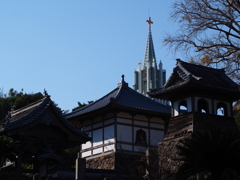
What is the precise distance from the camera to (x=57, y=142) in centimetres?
2369

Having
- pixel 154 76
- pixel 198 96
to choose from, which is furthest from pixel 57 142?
pixel 154 76

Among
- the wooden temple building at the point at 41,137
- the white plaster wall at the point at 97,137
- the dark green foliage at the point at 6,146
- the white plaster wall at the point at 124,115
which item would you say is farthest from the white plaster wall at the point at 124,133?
the dark green foliage at the point at 6,146

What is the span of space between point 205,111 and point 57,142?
826 centimetres

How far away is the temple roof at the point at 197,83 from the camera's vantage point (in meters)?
25.1

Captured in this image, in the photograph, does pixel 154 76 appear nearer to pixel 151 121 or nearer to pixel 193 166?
pixel 151 121

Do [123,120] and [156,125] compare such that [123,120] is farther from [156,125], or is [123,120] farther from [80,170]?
[80,170]

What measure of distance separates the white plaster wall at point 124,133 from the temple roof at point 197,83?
15.2 ft

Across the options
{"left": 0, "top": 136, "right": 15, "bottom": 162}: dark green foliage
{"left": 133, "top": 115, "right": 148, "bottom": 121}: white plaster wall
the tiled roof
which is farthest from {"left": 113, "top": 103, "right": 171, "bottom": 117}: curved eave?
{"left": 0, "top": 136, "right": 15, "bottom": 162}: dark green foliage

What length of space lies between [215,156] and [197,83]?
7926 millimetres

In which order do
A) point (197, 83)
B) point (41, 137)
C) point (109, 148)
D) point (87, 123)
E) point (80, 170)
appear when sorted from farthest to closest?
1. point (87, 123)
2. point (109, 148)
3. point (197, 83)
4. point (41, 137)
5. point (80, 170)

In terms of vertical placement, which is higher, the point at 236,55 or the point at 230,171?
the point at 236,55

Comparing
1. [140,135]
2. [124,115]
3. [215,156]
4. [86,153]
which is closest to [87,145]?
[86,153]

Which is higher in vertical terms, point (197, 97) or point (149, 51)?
point (149, 51)

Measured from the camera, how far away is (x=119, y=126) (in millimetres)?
30781
